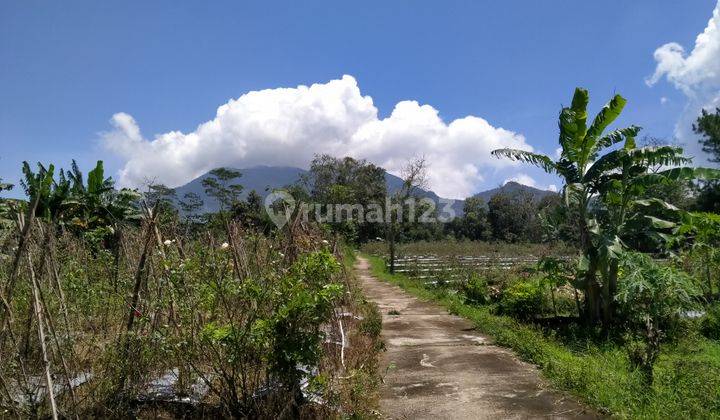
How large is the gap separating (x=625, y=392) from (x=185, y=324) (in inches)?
165

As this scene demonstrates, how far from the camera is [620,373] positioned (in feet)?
18.4

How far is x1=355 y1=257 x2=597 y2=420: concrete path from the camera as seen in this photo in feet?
14.9

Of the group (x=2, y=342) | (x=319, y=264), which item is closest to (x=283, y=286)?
(x=319, y=264)

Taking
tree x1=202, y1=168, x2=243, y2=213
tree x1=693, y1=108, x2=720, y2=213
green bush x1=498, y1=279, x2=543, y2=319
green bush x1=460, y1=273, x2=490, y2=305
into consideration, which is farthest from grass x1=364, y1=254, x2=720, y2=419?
tree x1=202, y1=168, x2=243, y2=213

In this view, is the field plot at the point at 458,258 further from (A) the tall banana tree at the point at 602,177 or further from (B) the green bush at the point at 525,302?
(A) the tall banana tree at the point at 602,177

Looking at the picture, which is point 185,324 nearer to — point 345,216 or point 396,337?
point 396,337

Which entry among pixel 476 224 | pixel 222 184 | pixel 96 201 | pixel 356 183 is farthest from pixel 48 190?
pixel 476 224

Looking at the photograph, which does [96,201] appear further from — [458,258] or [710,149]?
[710,149]

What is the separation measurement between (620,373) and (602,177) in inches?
155

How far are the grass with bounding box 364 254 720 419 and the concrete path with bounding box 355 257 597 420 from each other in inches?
8.4

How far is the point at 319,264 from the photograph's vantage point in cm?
374

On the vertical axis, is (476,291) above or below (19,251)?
below

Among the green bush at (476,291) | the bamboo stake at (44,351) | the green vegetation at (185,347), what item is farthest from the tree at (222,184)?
the bamboo stake at (44,351)

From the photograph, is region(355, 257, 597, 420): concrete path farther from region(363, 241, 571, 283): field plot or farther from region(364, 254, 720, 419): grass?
region(363, 241, 571, 283): field plot
